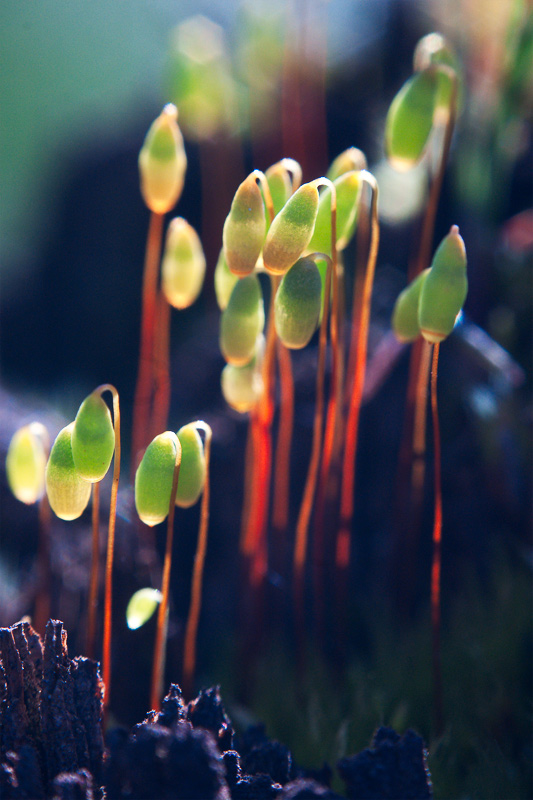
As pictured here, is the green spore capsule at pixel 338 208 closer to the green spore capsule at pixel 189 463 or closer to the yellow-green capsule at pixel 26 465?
the green spore capsule at pixel 189 463

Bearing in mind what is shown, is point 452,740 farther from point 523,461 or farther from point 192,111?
point 192,111

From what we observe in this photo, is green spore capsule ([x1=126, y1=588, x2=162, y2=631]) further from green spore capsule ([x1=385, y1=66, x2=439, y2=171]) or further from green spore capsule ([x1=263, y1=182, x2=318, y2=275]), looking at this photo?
Answer: green spore capsule ([x1=385, y1=66, x2=439, y2=171])

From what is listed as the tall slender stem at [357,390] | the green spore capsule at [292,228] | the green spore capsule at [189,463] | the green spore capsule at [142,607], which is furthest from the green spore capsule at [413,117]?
the green spore capsule at [142,607]

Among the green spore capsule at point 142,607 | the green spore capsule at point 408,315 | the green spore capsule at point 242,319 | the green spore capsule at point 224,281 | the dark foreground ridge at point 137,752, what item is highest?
the green spore capsule at point 224,281

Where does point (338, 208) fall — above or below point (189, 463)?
above

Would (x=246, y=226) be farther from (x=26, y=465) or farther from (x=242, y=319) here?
(x=26, y=465)

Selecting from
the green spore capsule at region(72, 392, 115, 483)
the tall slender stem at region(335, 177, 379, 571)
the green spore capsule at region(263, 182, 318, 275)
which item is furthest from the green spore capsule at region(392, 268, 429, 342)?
the green spore capsule at region(72, 392, 115, 483)

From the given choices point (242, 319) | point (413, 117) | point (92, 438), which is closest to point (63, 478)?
point (92, 438)
